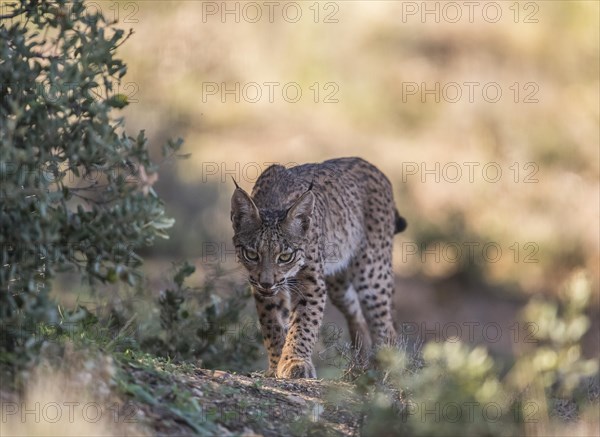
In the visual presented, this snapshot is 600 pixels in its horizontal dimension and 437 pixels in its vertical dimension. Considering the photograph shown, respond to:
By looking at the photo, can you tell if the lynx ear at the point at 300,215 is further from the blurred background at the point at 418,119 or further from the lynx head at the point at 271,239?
the blurred background at the point at 418,119

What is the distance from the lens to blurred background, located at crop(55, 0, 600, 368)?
16.8 m

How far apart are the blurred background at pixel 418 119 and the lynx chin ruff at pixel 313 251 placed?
5.40 metres

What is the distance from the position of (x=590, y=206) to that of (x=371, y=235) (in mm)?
9842

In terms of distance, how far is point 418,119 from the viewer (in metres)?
21.2

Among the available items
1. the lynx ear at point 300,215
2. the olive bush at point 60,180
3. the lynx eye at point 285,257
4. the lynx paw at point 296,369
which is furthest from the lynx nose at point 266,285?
the olive bush at point 60,180

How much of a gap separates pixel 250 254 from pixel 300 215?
47cm

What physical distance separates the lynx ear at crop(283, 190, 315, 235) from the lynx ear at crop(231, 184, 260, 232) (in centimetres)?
22

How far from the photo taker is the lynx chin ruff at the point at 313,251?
7.49m

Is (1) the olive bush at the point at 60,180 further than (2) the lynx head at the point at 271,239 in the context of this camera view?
No

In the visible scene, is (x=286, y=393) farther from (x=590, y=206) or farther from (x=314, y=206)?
(x=590, y=206)

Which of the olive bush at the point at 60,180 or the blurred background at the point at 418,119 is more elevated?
the blurred background at the point at 418,119

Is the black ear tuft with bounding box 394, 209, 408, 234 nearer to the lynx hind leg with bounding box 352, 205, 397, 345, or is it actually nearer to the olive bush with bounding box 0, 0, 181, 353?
the lynx hind leg with bounding box 352, 205, 397, 345

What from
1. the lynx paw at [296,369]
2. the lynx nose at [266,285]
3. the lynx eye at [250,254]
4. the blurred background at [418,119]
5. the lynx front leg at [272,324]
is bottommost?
the lynx paw at [296,369]

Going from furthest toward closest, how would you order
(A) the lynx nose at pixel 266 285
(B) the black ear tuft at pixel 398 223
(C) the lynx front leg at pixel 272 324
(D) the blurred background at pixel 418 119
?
(D) the blurred background at pixel 418 119
(B) the black ear tuft at pixel 398 223
(C) the lynx front leg at pixel 272 324
(A) the lynx nose at pixel 266 285
